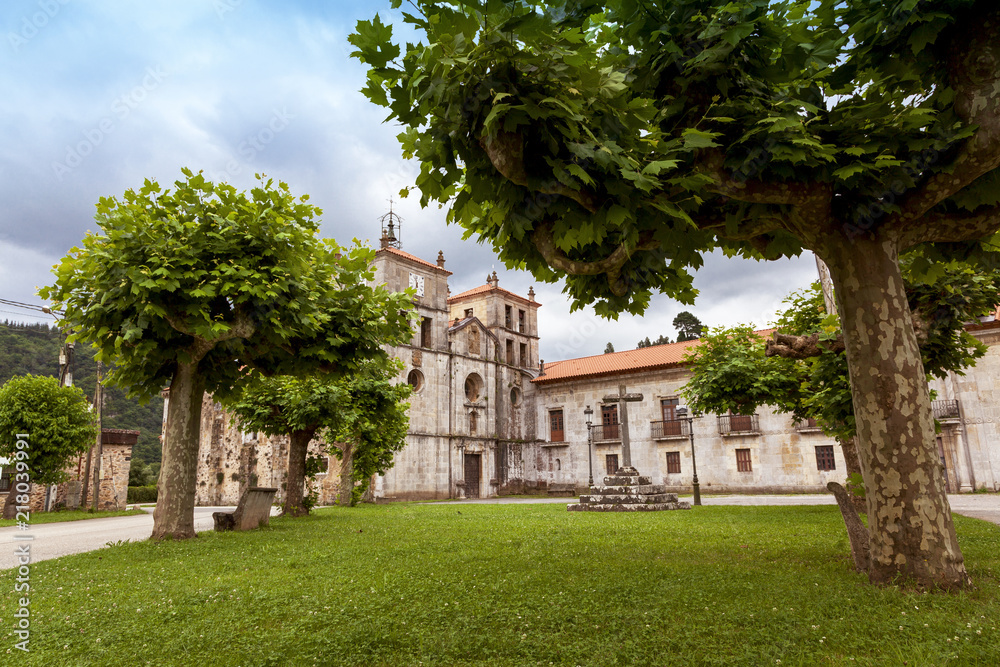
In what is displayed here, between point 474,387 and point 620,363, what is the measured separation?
31.5 feet

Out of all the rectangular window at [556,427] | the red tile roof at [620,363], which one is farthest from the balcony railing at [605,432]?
the red tile roof at [620,363]

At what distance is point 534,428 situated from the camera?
128ft

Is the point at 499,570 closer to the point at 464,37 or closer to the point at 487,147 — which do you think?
the point at 487,147

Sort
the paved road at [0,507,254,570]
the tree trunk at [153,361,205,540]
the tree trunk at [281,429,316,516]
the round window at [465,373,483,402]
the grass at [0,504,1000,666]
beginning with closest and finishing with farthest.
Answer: the grass at [0,504,1000,666] < the paved road at [0,507,254,570] < the tree trunk at [153,361,205,540] < the tree trunk at [281,429,316,516] < the round window at [465,373,483,402]

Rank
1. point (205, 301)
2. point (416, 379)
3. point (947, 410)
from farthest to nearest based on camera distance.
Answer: point (416, 379), point (947, 410), point (205, 301)

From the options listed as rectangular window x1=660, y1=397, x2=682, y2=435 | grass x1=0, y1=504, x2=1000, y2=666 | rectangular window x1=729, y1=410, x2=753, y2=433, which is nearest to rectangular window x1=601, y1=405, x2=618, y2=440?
rectangular window x1=660, y1=397, x2=682, y2=435

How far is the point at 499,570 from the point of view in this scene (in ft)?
20.2

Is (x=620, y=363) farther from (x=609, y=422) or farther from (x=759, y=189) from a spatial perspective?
(x=759, y=189)

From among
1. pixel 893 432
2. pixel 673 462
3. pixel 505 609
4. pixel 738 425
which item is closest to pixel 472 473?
pixel 673 462

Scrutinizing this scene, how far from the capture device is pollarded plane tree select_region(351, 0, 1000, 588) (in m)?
3.79

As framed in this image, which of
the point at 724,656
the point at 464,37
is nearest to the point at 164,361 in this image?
the point at 464,37

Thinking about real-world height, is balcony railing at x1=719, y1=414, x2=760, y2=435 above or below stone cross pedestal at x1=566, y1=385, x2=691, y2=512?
above

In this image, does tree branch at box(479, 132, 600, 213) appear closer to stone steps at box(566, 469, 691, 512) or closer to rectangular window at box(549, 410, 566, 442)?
stone steps at box(566, 469, 691, 512)

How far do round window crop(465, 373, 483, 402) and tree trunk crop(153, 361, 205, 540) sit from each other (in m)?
26.9
